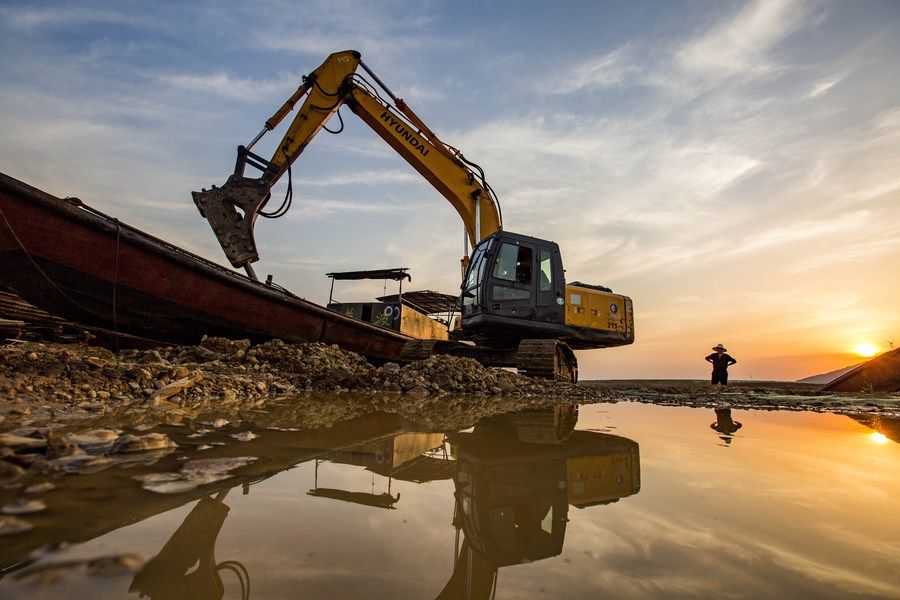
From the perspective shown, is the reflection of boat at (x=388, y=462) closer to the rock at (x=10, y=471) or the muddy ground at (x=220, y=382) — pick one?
the rock at (x=10, y=471)

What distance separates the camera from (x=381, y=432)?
278cm

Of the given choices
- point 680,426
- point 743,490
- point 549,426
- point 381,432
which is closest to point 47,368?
point 381,432

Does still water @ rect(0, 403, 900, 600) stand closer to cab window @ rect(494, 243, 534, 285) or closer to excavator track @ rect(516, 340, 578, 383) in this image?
excavator track @ rect(516, 340, 578, 383)

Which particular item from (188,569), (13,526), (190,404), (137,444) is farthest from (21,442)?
(190,404)

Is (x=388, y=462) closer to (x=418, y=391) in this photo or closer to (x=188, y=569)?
(x=188, y=569)

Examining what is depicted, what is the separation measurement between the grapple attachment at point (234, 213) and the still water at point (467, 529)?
5.63 m

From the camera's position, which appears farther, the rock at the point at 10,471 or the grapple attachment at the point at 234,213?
the grapple attachment at the point at 234,213

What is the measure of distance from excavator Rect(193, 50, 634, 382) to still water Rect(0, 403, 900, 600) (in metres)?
5.98

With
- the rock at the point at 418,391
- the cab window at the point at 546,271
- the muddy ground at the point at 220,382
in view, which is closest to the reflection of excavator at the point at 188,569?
the muddy ground at the point at 220,382

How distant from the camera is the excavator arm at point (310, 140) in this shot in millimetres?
7293

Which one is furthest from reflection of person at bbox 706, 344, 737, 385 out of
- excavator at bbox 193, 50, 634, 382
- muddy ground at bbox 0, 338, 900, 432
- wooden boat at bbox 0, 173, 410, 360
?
wooden boat at bbox 0, 173, 410, 360

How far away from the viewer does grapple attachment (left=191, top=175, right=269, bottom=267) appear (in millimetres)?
7199

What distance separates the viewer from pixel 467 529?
1.21 m

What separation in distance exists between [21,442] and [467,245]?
904 centimetres
